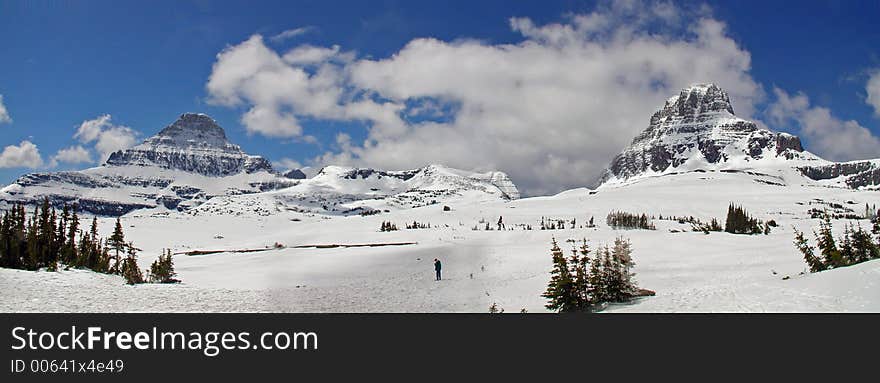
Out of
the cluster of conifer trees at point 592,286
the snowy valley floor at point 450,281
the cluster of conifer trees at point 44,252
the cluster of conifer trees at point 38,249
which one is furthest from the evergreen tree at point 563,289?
the cluster of conifer trees at point 38,249

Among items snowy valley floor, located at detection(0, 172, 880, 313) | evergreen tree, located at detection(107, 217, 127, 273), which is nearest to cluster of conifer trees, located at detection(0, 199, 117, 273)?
evergreen tree, located at detection(107, 217, 127, 273)

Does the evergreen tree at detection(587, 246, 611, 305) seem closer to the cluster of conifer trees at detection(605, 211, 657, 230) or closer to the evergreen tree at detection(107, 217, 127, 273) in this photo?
the evergreen tree at detection(107, 217, 127, 273)

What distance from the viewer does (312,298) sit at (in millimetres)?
18453

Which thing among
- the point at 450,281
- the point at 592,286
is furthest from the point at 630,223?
the point at 592,286

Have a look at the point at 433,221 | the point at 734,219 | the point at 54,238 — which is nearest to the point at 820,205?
the point at 734,219

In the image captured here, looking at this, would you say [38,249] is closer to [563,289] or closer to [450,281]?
[450,281]

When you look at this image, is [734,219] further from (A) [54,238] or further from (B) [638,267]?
(A) [54,238]

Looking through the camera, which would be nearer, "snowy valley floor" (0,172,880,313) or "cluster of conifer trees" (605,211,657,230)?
"snowy valley floor" (0,172,880,313)

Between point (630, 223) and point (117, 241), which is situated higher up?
point (117, 241)

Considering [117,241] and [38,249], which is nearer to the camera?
[38,249]

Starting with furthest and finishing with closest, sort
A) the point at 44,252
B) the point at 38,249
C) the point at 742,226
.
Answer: the point at 742,226
the point at 38,249
the point at 44,252

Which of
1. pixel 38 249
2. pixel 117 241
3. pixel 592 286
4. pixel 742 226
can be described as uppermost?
pixel 117 241

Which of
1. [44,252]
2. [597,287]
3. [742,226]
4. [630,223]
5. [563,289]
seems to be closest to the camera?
[563,289]
